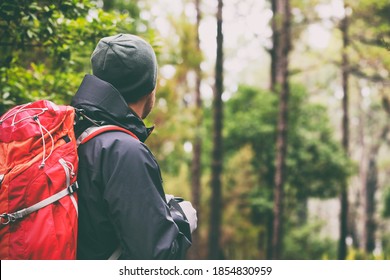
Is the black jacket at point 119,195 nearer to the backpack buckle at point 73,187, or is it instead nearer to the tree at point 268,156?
the backpack buckle at point 73,187

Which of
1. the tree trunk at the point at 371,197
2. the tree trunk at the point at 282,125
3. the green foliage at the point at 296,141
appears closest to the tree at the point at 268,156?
the green foliage at the point at 296,141

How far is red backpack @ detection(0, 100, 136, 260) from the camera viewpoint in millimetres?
1717

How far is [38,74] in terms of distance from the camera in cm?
457

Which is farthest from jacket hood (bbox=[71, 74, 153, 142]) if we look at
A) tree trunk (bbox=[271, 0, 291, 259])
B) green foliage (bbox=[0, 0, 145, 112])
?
tree trunk (bbox=[271, 0, 291, 259])

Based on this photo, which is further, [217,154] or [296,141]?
[296,141]

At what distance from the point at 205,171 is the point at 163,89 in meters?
8.01

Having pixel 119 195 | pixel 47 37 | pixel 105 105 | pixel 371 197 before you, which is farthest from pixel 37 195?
pixel 371 197

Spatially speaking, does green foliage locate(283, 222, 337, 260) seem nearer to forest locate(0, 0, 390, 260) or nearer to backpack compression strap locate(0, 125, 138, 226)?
forest locate(0, 0, 390, 260)

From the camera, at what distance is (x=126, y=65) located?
199 centimetres

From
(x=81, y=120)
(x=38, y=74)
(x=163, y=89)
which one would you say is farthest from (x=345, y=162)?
(x=81, y=120)

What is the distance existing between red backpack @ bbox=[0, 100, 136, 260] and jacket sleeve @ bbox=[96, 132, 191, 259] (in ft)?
0.48

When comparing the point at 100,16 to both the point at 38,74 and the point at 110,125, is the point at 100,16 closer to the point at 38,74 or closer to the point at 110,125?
the point at 38,74

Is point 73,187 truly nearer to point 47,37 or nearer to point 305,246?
point 47,37

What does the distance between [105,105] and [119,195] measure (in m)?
0.41
